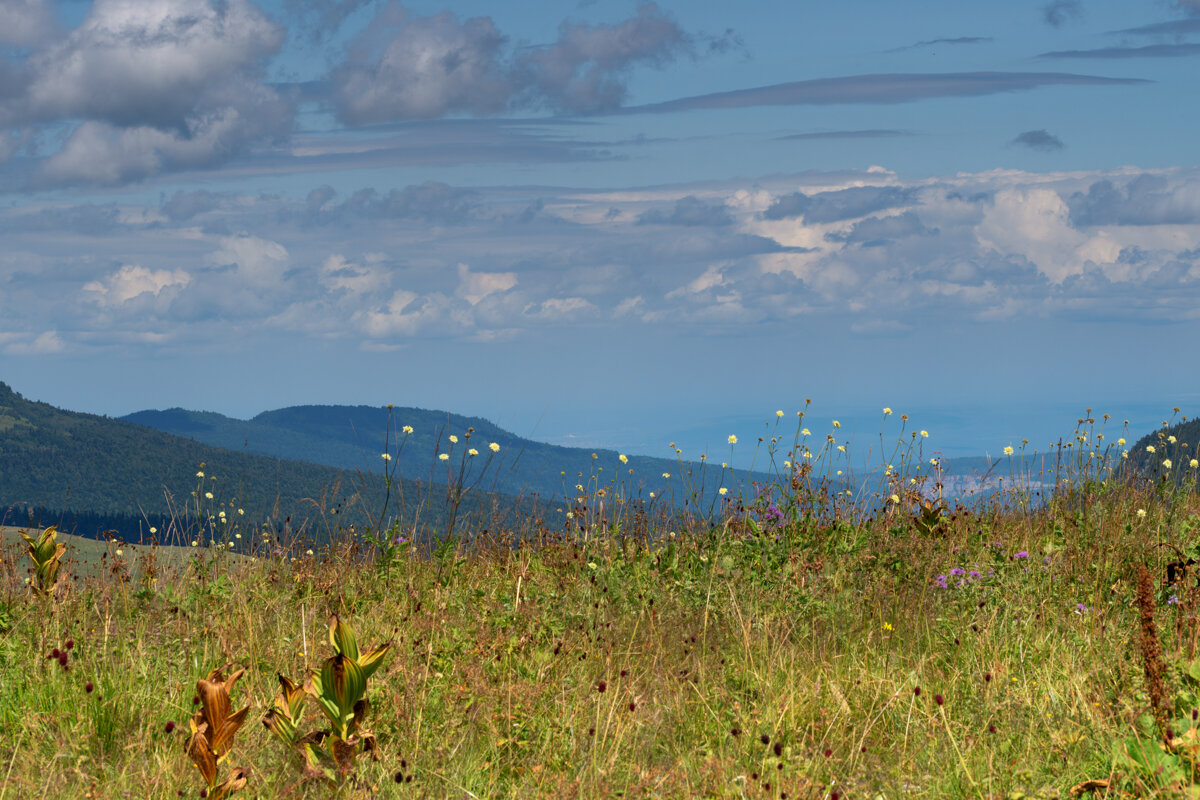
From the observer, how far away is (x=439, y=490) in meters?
8.72

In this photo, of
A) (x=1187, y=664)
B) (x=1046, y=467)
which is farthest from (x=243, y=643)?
(x=1046, y=467)

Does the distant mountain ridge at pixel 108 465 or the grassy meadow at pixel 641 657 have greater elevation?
the grassy meadow at pixel 641 657

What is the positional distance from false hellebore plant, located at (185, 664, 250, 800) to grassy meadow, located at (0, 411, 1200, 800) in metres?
0.02

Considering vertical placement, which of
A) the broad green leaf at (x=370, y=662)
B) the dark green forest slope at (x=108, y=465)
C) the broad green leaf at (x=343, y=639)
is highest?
the broad green leaf at (x=343, y=639)

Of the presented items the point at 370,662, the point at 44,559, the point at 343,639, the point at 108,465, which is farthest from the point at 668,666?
the point at 108,465

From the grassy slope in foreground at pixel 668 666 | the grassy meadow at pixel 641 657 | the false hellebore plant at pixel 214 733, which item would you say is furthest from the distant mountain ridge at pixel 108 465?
the false hellebore plant at pixel 214 733

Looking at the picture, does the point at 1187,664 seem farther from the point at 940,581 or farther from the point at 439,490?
the point at 439,490

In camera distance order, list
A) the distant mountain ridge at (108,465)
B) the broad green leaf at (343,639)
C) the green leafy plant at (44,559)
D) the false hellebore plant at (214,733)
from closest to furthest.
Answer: the false hellebore plant at (214,733) < the broad green leaf at (343,639) < the green leafy plant at (44,559) < the distant mountain ridge at (108,465)

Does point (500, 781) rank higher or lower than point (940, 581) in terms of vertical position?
lower

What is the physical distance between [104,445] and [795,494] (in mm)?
196990

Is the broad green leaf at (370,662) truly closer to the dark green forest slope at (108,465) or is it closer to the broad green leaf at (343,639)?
the broad green leaf at (343,639)

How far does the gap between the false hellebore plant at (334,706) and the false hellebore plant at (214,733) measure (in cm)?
21

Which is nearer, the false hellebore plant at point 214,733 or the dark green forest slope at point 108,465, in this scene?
the false hellebore plant at point 214,733

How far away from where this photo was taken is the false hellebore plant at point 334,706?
3279 mm
